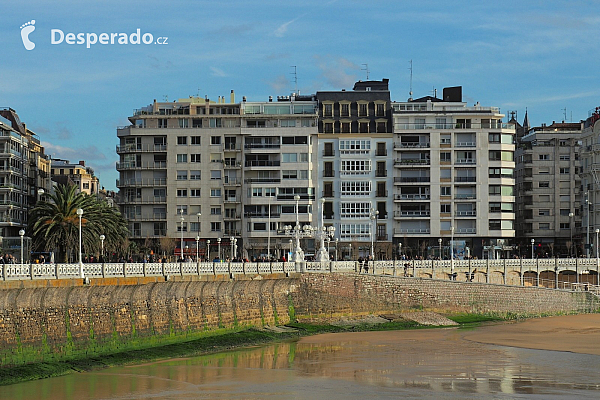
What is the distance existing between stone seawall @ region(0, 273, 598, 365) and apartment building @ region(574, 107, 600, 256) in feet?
114

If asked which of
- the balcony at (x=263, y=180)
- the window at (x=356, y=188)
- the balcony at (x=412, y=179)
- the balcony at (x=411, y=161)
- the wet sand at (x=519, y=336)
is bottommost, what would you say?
the wet sand at (x=519, y=336)

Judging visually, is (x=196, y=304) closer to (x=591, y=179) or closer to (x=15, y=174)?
(x=15, y=174)

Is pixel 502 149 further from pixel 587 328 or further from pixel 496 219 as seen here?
pixel 587 328

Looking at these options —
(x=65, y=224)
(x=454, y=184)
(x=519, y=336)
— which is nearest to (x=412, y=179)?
(x=454, y=184)

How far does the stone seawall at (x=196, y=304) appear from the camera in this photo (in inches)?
1578

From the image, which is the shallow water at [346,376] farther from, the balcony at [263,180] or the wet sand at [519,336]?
the balcony at [263,180]

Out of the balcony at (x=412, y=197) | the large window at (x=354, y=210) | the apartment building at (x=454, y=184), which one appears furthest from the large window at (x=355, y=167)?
the balcony at (x=412, y=197)

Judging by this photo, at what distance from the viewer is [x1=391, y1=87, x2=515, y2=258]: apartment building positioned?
11706cm

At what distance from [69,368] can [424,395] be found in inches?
609

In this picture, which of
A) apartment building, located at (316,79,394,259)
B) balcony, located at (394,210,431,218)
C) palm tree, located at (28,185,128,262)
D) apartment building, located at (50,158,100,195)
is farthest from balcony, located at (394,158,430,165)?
apartment building, located at (50,158,100,195)

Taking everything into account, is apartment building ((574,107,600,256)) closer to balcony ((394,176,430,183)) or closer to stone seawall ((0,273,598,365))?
balcony ((394,176,430,183))

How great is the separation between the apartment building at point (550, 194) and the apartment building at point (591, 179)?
9.04ft

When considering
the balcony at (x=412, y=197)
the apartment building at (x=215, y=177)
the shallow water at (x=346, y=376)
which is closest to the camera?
the shallow water at (x=346, y=376)

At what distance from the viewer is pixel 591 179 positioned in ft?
399
